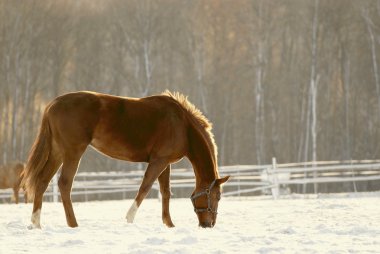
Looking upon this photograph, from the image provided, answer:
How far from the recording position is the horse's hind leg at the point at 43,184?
708 cm

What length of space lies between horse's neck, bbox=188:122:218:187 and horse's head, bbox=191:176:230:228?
0.33 feet

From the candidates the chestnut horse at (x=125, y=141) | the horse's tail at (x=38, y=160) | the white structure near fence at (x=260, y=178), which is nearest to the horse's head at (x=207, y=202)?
the chestnut horse at (x=125, y=141)

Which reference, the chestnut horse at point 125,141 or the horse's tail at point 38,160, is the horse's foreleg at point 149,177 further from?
the horse's tail at point 38,160

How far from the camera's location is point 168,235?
6.25 m

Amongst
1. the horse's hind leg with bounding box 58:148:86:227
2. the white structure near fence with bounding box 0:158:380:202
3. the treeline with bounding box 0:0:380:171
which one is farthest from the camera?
the treeline with bounding box 0:0:380:171

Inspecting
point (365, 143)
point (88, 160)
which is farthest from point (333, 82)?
point (88, 160)

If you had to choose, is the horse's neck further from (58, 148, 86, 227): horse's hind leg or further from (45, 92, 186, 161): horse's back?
(58, 148, 86, 227): horse's hind leg

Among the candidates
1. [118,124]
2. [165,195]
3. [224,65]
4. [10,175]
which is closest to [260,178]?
[10,175]

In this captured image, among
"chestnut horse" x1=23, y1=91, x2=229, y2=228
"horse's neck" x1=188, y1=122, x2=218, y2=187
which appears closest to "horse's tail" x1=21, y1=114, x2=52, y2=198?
"chestnut horse" x1=23, y1=91, x2=229, y2=228

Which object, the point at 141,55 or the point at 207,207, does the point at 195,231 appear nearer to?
the point at 207,207

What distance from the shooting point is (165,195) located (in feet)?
25.5

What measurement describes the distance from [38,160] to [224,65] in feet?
70.4

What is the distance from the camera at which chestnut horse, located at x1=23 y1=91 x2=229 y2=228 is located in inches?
283

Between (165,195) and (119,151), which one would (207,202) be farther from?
(119,151)
